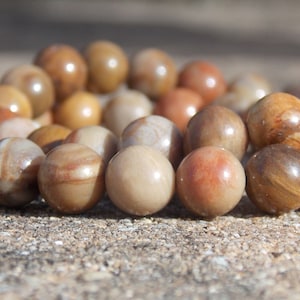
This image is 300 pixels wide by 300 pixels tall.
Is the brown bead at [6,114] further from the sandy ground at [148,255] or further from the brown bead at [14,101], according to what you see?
the sandy ground at [148,255]

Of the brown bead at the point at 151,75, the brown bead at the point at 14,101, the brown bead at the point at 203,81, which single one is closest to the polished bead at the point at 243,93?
the brown bead at the point at 203,81

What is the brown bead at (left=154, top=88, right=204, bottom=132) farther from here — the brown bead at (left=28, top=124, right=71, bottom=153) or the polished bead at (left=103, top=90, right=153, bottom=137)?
the brown bead at (left=28, top=124, right=71, bottom=153)

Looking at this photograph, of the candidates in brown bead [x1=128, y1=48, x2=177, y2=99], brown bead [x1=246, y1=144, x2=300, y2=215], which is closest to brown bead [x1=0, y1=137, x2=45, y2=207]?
brown bead [x1=246, y1=144, x2=300, y2=215]

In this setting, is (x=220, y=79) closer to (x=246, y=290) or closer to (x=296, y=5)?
(x=246, y=290)

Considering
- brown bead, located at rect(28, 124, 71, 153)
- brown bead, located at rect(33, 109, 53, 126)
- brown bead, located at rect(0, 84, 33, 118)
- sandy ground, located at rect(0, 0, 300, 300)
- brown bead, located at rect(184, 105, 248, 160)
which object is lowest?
sandy ground, located at rect(0, 0, 300, 300)

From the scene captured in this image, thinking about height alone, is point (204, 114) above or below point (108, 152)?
above

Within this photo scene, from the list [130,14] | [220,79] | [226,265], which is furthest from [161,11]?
[226,265]
